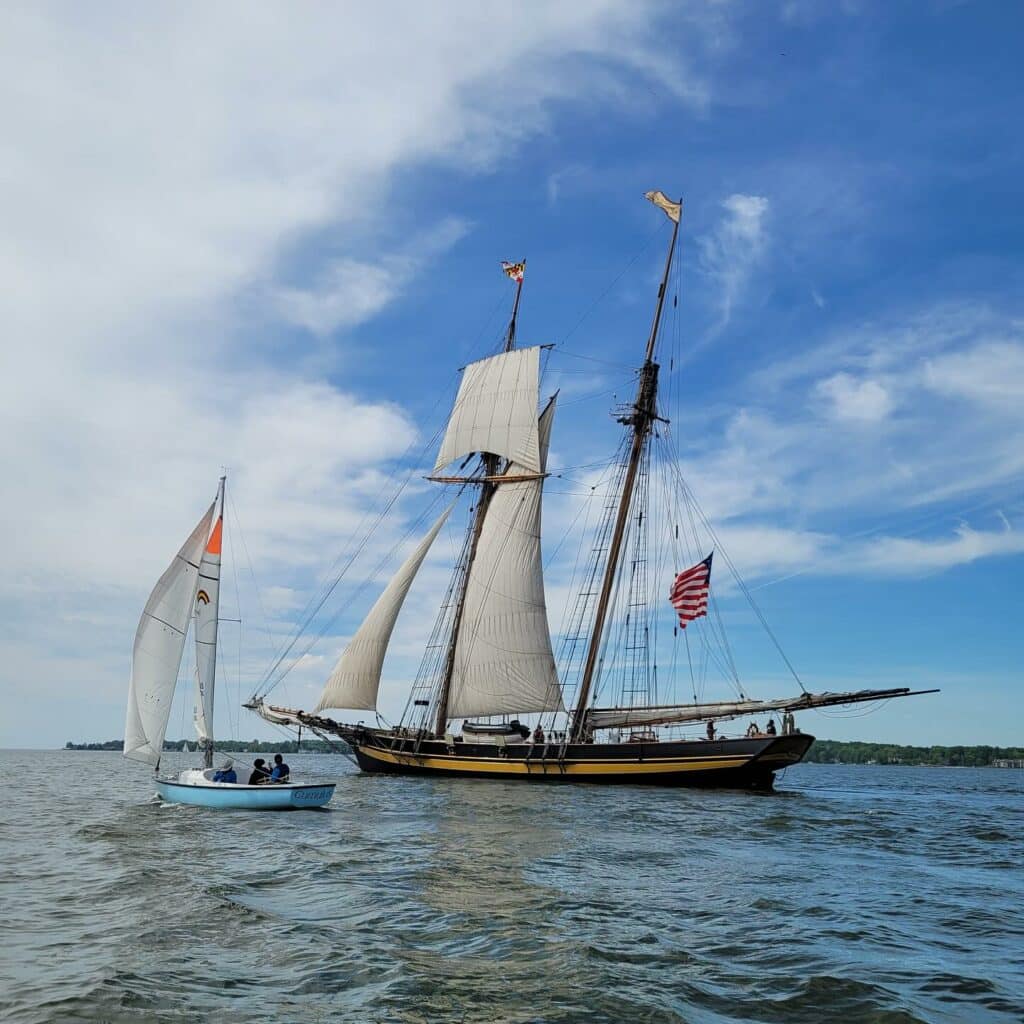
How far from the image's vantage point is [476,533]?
65.8 m

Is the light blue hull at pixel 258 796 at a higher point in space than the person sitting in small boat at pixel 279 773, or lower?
lower

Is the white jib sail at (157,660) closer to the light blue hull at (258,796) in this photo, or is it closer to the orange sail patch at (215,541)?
the orange sail patch at (215,541)

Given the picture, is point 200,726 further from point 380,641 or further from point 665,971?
point 665,971

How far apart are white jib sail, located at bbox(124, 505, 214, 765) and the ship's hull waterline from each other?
2162 cm

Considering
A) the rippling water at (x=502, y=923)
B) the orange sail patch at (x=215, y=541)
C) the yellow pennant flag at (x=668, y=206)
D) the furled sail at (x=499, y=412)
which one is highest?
the yellow pennant flag at (x=668, y=206)

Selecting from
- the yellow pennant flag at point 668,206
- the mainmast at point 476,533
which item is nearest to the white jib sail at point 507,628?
the mainmast at point 476,533

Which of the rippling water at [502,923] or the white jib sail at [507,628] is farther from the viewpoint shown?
the white jib sail at [507,628]

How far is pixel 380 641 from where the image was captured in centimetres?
5912

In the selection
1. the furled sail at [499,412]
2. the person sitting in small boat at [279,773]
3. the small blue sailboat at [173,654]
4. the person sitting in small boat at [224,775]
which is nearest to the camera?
the person sitting in small boat at [224,775]

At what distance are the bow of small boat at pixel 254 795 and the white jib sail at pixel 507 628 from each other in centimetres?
2448

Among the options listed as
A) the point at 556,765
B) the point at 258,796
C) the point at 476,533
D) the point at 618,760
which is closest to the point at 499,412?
the point at 476,533

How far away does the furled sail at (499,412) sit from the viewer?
66688mm

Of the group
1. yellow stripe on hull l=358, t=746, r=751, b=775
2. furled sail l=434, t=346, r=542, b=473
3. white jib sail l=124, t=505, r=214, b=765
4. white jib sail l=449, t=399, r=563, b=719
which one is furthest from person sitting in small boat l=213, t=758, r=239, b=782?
furled sail l=434, t=346, r=542, b=473

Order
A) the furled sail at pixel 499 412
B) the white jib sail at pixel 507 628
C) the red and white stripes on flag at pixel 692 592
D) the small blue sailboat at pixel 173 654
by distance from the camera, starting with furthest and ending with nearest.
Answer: the furled sail at pixel 499 412 → the white jib sail at pixel 507 628 → the red and white stripes on flag at pixel 692 592 → the small blue sailboat at pixel 173 654
